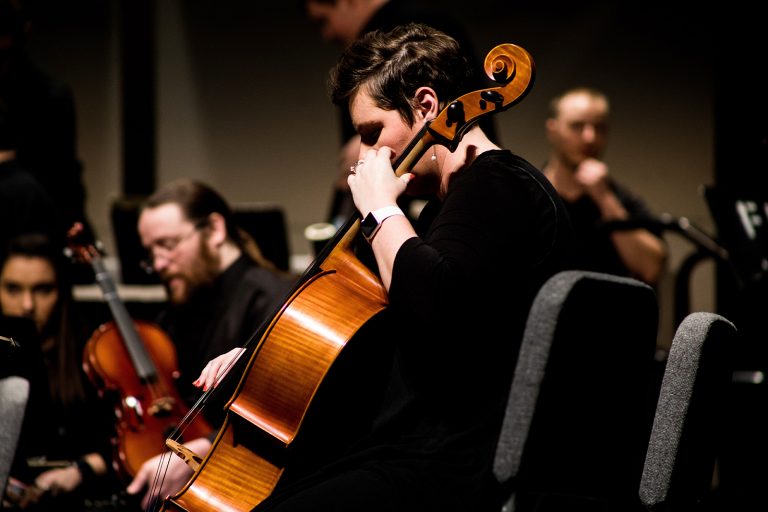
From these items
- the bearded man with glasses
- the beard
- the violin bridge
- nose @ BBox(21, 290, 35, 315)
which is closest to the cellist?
the violin bridge

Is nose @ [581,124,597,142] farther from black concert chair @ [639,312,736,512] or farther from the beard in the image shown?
black concert chair @ [639,312,736,512]

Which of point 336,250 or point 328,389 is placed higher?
point 336,250

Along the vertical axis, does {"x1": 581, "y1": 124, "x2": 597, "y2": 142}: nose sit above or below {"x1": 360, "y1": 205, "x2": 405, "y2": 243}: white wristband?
below

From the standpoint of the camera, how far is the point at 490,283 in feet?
4.74

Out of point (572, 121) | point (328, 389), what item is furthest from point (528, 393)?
point (572, 121)

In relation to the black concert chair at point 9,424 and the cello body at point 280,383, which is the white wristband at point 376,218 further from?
the black concert chair at point 9,424

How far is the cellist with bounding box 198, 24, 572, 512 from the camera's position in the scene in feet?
4.71

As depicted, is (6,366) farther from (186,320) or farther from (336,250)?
(186,320)

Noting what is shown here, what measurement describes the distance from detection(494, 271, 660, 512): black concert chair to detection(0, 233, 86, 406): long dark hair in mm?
1699

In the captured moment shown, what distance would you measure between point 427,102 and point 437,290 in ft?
1.17

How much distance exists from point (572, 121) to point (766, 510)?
5.73 feet

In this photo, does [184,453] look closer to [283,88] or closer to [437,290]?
[437,290]

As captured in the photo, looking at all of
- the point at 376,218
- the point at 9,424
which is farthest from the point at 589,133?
the point at 9,424

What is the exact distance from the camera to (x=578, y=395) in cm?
145
